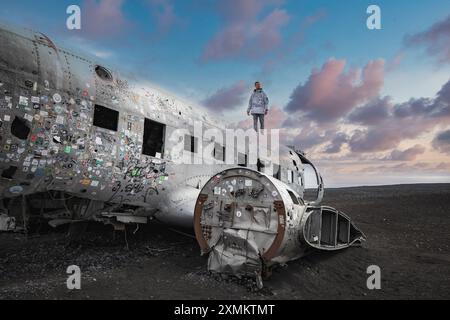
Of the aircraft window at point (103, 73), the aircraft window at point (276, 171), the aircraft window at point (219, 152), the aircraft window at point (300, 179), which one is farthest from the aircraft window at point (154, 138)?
the aircraft window at point (300, 179)

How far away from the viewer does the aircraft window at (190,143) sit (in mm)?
9828

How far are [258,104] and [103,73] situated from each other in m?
7.38

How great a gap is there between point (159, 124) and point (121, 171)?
1806 mm

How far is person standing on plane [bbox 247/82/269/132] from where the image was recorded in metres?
14.0

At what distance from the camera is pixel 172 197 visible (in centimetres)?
908

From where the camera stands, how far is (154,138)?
918cm

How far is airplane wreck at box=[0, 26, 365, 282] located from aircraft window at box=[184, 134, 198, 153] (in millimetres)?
717

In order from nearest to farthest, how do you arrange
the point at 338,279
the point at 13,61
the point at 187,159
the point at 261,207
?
the point at 13,61 < the point at 261,207 < the point at 338,279 < the point at 187,159

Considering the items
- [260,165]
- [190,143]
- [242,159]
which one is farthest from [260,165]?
[190,143]

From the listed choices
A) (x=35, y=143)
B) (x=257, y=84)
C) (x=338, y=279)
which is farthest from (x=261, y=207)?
(x=257, y=84)

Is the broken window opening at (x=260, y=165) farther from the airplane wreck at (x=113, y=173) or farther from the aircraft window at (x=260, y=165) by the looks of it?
the airplane wreck at (x=113, y=173)

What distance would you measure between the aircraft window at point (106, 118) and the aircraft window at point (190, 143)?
96.3 inches

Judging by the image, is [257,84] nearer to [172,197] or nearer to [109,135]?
[172,197]
